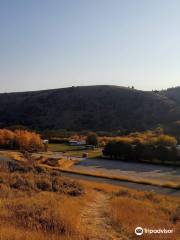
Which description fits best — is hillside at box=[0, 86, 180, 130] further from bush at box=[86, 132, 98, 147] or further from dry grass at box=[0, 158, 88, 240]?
dry grass at box=[0, 158, 88, 240]

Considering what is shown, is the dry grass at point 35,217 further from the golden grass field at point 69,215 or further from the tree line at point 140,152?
the tree line at point 140,152

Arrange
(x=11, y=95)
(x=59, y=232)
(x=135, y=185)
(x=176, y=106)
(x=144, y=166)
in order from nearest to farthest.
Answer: (x=59, y=232), (x=135, y=185), (x=144, y=166), (x=176, y=106), (x=11, y=95)

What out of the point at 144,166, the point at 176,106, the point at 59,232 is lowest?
the point at 144,166

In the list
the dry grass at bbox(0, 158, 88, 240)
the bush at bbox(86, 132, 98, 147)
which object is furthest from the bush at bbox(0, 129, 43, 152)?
the dry grass at bbox(0, 158, 88, 240)

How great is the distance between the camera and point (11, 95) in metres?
172

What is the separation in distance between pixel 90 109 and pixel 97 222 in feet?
401

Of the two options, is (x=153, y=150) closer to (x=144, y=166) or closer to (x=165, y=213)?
(x=144, y=166)

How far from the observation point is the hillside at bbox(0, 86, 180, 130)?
125713 mm

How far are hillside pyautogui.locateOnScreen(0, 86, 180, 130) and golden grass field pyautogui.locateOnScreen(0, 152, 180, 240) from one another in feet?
319

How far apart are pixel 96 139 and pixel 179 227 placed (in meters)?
76.7

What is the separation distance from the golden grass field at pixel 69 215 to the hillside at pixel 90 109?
97.2 m

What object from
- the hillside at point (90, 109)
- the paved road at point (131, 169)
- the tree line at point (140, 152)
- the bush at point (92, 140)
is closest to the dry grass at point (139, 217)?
the paved road at point (131, 169)

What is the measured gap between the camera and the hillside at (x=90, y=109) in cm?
12571

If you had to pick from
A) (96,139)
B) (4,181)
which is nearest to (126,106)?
(96,139)
